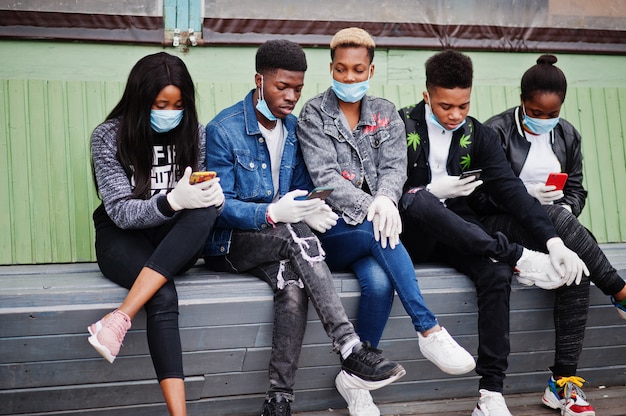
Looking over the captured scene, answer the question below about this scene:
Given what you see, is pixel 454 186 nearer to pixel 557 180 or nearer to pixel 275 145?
pixel 557 180

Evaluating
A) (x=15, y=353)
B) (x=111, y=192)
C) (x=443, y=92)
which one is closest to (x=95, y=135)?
(x=111, y=192)

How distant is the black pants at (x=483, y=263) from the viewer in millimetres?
2873

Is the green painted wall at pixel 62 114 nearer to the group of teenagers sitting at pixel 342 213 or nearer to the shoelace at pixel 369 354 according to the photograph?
the group of teenagers sitting at pixel 342 213

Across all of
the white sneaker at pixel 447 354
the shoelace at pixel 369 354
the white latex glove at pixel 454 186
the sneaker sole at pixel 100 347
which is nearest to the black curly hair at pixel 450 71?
the white latex glove at pixel 454 186

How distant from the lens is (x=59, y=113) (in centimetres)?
353

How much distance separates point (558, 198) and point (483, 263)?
21.5 inches

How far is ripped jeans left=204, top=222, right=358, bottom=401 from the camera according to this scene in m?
2.66

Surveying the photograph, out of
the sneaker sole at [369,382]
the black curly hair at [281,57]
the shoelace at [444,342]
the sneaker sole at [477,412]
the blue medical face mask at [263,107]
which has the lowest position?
the sneaker sole at [477,412]

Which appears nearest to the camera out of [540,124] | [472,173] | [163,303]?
[163,303]

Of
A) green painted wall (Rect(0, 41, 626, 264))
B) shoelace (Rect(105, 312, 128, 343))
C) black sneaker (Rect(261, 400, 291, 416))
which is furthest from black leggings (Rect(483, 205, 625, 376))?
shoelace (Rect(105, 312, 128, 343))

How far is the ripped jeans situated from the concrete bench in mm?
96

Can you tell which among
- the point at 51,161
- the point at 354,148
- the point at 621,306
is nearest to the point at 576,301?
the point at 621,306

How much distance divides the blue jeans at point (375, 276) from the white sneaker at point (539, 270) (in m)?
0.47

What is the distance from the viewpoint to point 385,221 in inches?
111
